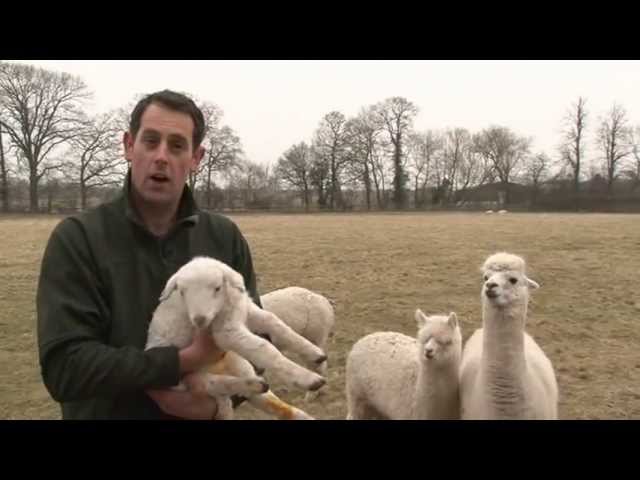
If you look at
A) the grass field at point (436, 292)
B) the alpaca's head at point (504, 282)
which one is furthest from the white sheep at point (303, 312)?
the alpaca's head at point (504, 282)

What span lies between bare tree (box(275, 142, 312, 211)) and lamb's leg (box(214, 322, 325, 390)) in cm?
4820

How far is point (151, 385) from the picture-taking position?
2.22m

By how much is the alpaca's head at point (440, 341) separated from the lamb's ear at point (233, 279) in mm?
2074

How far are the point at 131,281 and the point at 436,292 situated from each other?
12.3m

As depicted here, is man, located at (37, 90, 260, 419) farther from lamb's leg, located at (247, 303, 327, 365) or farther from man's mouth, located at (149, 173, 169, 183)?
lamb's leg, located at (247, 303, 327, 365)

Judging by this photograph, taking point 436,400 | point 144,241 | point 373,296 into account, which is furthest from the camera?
point 373,296

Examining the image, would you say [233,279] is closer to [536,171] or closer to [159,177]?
[159,177]

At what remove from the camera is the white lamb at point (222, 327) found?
267 cm

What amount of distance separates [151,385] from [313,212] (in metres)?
48.7

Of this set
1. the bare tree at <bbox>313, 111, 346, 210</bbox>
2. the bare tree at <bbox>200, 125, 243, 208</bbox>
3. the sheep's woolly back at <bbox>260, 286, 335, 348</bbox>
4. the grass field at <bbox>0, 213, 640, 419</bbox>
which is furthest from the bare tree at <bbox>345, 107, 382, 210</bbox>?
the sheep's woolly back at <bbox>260, 286, 335, 348</bbox>

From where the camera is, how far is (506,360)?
156 inches

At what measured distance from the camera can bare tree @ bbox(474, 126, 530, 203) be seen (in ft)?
189
